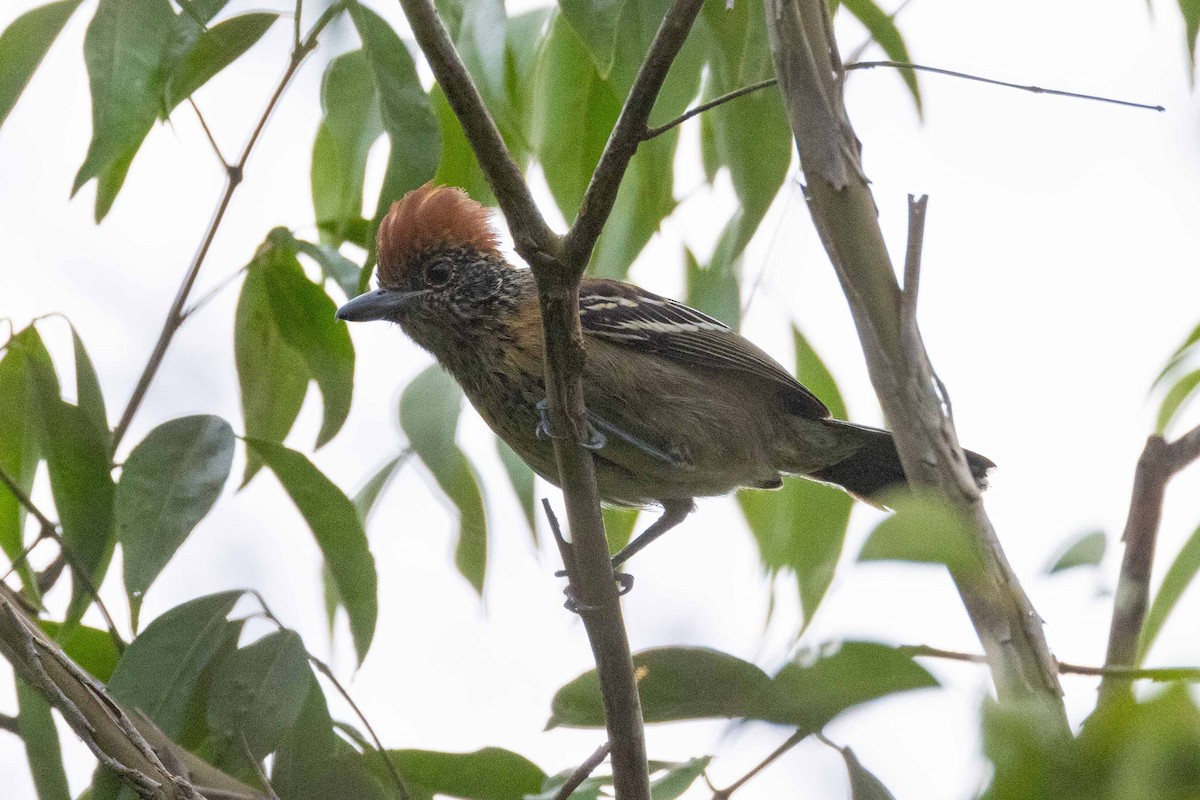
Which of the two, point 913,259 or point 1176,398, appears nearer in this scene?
point 913,259

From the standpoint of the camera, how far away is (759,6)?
324 cm

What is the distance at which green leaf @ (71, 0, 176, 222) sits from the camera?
2875 mm

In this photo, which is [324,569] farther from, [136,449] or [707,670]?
[707,670]

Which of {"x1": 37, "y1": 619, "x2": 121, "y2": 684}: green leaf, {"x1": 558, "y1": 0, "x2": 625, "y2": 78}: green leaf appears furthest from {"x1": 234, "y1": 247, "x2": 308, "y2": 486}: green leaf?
{"x1": 558, "y1": 0, "x2": 625, "y2": 78}: green leaf

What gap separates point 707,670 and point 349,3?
1.96 m

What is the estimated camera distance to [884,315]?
2.69 m

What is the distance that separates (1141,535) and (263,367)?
244 cm

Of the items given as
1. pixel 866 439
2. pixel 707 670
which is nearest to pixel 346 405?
pixel 707 670

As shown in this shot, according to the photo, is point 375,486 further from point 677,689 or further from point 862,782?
point 862,782

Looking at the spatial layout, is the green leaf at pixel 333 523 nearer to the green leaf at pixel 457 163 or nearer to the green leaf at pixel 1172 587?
the green leaf at pixel 457 163

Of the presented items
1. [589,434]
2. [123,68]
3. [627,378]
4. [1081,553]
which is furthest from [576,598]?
[123,68]

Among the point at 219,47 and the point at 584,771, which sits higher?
the point at 219,47

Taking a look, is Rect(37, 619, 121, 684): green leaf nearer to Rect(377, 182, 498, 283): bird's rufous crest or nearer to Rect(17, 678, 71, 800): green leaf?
Rect(17, 678, 71, 800): green leaf

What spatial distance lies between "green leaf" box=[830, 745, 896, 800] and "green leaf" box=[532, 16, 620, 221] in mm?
1876
